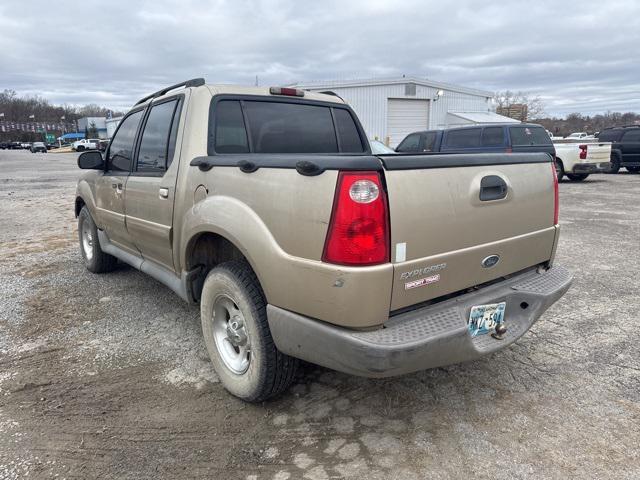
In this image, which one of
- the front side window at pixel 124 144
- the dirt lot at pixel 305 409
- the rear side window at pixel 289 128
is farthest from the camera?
the front side window at pixel 124 144

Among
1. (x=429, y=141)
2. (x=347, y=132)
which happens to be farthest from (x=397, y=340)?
(x=429, y=141)

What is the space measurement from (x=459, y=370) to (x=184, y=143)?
250cm

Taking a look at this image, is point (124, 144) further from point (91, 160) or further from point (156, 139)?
point (156, 139)

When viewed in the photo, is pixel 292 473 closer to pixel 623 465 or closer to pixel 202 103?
pixel 623 465

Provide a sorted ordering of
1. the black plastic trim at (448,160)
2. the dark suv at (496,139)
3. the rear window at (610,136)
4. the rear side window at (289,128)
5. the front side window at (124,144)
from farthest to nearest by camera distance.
Result: the rear window at (610,136) < the dark suv at (496,139) < the front side window at (124,144) < the rear side window at (289,128) < the black plastic trim at (448,160)

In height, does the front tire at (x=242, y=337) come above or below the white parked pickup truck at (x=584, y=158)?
below

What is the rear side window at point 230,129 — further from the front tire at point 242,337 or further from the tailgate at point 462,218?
the tailgate at point 462,218

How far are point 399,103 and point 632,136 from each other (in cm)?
1509

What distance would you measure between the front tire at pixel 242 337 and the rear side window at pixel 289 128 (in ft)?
3.69

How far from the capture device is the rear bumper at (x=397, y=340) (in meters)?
2.12

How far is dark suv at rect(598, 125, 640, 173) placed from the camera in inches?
665

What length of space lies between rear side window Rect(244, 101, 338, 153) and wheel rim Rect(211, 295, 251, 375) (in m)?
1.19

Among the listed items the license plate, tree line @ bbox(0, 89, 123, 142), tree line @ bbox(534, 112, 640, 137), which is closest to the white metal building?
the license plate

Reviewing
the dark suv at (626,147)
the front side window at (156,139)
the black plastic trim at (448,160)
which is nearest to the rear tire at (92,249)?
the front side window at (156,139)
